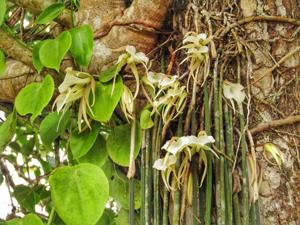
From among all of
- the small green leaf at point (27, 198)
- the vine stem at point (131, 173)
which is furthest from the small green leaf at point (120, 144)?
the small green leaf at point (27, 198)

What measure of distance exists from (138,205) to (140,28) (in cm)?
30

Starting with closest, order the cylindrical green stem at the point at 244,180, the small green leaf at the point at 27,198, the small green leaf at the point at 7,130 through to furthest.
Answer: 1. the cylindrical green stem at the point at 244,180
2. the small green leaf at the point at 7,130
3. the small green leaf at the point at 27,198

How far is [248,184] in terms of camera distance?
751mm

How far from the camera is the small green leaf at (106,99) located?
0.80 meters

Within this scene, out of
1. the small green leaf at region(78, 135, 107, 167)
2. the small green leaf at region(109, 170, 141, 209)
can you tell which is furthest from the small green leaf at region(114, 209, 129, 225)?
the small green leaf at region(78, 135, 107, 167)

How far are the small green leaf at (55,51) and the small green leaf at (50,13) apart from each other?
51 millimetres

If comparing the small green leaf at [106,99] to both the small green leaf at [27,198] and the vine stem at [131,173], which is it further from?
the small green leaf at [27,198]

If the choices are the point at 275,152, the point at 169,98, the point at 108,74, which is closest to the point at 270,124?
the point at 275,152

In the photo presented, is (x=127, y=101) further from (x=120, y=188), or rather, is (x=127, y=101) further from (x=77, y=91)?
(x=120, y=188)

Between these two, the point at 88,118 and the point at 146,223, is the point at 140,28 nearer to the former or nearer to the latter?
the point at 88,118

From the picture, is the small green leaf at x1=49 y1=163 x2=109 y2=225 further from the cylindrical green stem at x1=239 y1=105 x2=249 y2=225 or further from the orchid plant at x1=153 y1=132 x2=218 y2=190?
the cylindrical green stem at x1=239 y1=105 x2=249 y2=225

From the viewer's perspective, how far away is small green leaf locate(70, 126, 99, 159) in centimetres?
86

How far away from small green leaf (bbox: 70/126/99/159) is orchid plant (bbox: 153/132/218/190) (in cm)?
14

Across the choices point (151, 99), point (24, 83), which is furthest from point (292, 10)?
point (24, 83)
